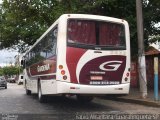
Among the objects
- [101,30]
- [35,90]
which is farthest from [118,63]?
[35,90]

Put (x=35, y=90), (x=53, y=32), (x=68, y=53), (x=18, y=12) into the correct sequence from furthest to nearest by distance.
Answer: (x=18, y=12)
(x=35, y=90)
(x=53, y=32)
(x=68, y=53)

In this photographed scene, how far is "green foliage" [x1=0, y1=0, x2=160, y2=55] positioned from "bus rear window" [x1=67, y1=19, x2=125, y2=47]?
7039 mm

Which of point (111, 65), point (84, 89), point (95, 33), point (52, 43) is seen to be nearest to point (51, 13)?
point (52, 43)

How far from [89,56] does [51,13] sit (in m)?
11.4

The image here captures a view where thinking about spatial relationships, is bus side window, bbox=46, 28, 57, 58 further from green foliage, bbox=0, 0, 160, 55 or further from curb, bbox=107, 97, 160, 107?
green foliage, bbox=0, 0, 160, 55

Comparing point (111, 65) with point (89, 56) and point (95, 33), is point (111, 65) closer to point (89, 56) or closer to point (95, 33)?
point (89, 56)

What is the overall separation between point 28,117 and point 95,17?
4.49m

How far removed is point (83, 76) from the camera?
14312mm

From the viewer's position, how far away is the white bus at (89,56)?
46.5ft

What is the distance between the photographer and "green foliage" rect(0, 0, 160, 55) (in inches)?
893

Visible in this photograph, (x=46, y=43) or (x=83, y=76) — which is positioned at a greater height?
(x=46, y=43)

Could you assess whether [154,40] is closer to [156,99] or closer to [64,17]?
[156,99]

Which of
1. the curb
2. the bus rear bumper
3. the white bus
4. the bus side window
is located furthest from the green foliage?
the bus rear bumper

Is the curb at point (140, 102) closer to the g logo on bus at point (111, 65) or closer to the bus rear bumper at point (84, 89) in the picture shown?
the bus rear bumper at point (84, 89)
